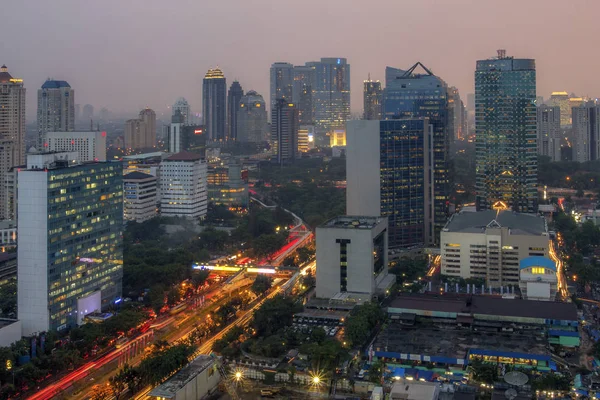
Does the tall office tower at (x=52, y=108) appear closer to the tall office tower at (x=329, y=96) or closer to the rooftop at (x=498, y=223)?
the rooftop at (x=498, y=223)

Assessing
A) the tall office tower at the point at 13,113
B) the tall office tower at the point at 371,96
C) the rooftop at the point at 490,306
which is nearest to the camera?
the rooftop at the point at 490,306

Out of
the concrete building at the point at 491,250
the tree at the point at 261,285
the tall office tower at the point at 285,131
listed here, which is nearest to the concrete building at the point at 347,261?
the tree at the point at 261,285

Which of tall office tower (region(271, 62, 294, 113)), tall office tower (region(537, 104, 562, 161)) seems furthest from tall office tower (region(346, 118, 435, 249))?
tall office tower (region(271, 62, 294, 113))

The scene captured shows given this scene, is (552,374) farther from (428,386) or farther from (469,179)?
(469,179)

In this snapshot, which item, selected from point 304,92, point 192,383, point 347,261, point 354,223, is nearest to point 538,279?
point 347,261

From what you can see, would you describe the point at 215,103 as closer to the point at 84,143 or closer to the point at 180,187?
the point at 84,143

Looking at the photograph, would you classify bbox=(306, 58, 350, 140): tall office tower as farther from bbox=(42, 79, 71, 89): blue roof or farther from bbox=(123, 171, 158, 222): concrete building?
bbox=(123, 171, 158, 222): concrete building
